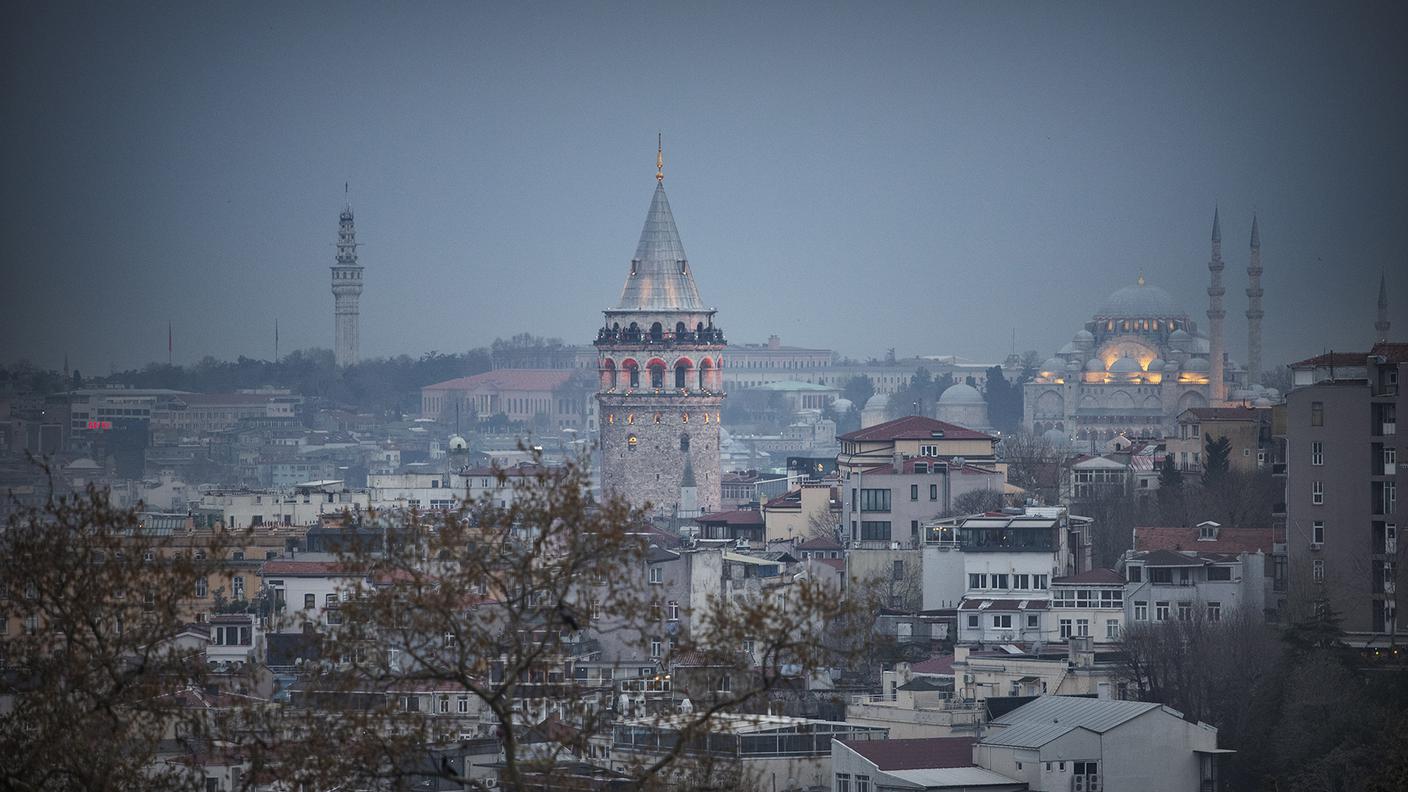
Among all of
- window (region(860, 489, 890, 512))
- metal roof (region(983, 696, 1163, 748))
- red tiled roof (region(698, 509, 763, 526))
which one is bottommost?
metal roof (region(983, 696, 1163, 748))

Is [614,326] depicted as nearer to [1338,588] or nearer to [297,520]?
[297,520]

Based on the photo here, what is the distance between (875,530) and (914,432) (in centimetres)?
706

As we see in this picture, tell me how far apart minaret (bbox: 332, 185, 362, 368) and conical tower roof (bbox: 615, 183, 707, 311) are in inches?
2879

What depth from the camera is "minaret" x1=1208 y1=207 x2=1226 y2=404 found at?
120 meters

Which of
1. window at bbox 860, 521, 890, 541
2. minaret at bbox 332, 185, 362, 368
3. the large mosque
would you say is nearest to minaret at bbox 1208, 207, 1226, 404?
the large mosque

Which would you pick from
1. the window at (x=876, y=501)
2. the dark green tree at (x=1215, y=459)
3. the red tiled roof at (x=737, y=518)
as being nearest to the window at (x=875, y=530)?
the window at (x=876, y=501)

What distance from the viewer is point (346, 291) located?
153 m

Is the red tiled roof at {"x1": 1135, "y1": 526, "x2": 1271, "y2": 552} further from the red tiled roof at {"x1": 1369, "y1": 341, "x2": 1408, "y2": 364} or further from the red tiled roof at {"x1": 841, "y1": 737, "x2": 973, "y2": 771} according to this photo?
the red tiled roof at {"x1": 841, "y1": 737, "x2": 973, "y2": 771}

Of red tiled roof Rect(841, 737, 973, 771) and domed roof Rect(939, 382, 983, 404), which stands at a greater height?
domed roof Rect(939, 382, 983, 404)

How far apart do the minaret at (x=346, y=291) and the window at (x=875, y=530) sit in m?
96.3

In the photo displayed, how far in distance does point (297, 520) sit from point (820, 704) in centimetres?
3107

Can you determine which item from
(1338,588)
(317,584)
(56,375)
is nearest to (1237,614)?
(1338,588)

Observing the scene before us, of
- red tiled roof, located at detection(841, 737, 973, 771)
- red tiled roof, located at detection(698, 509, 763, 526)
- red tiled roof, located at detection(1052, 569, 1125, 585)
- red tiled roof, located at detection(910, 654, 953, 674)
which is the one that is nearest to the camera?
red tiled roof, located at detection(841, 737, 973, 771)

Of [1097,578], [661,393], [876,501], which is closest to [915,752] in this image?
[1097,578]
